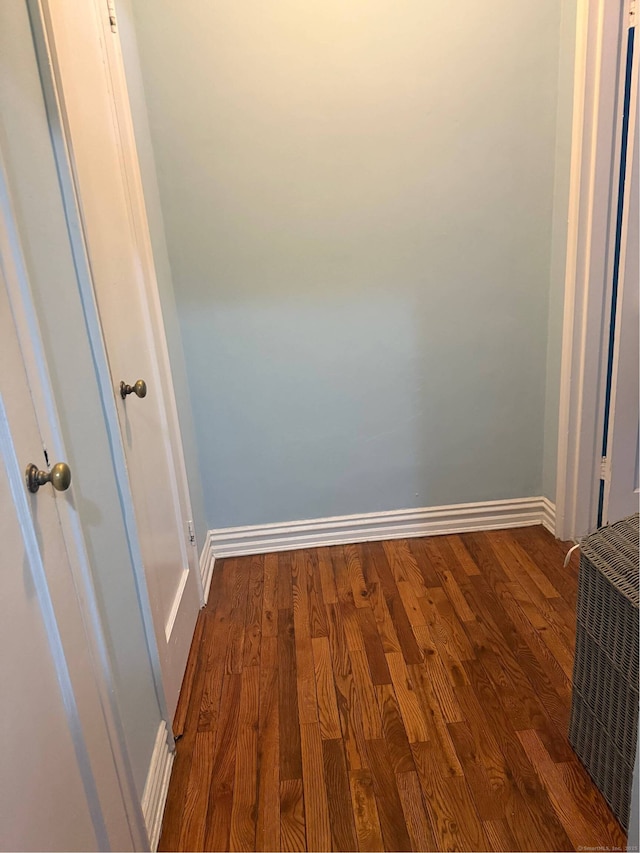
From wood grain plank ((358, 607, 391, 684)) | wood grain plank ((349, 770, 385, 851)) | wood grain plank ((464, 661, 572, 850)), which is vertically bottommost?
wood grain plank ((349, 770, 385, 851))

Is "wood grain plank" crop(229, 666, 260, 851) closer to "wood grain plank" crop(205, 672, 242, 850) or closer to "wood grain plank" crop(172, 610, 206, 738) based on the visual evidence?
"wood grain plank" crop(205, 672, 242, 850)

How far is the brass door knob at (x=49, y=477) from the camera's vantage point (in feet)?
2.80

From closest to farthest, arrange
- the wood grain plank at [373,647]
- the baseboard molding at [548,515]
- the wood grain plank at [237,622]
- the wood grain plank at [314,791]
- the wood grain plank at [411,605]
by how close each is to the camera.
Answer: the wood grain plank at [314,791] → the wood grain plank at [373,647] → the wood grain plank at [237,622] → the wood grain plank at [411,605] → the baseboard molding at [548,515]

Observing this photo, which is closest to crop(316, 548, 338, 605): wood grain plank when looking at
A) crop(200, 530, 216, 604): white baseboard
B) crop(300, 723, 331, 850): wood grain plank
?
crop(200, 530, 216, 604): white baseboard

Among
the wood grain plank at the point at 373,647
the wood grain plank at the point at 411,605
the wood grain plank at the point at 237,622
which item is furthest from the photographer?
the wood grain plank at the point at 411,605

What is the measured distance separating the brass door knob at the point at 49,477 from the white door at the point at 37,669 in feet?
0.05

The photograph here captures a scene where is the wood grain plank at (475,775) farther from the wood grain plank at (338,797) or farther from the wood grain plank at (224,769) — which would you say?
the wood grain plank at (224,769)

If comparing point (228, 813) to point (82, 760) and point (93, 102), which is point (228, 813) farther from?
point (93, 102)

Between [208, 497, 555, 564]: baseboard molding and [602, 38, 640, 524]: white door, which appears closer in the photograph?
[602, 38, 640, 524]: white door

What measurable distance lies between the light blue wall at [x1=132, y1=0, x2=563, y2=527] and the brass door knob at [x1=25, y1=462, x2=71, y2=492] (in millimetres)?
1434

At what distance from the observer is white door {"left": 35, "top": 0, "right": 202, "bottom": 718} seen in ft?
4.06

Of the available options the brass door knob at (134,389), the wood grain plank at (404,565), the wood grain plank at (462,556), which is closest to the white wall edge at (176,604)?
the brass door knob at (134,389)

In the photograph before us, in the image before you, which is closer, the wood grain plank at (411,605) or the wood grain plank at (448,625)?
the wood grain plank at (448,625)

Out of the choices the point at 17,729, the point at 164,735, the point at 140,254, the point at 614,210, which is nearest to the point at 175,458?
the point at 140,254
